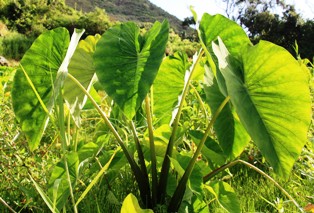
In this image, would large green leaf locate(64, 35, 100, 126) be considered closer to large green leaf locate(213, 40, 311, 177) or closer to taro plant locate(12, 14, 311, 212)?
taro plant locate(12, 14, 311, 212)

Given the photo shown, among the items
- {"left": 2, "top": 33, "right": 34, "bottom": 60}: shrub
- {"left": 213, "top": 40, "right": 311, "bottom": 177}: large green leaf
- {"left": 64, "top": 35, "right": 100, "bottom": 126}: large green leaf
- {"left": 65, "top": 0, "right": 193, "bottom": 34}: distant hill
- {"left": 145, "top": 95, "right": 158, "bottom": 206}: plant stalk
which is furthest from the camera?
{"left": 65, "top": 0, "right": 193, "bottom": 34}: distant hill

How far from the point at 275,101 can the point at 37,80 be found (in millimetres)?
594

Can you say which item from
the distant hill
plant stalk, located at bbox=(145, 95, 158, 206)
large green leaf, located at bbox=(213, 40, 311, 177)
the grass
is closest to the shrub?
the grass

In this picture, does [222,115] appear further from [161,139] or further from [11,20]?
[11,20]

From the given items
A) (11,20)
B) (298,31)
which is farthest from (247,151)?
(298,31)

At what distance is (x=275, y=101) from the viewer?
0.91m

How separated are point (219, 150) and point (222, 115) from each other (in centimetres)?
11

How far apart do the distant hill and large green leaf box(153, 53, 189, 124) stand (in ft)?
97.5

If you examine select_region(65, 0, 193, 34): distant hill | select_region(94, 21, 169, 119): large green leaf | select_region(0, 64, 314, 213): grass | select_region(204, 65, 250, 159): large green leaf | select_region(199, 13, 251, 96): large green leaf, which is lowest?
select_region(0, 64, 314, 213): grass

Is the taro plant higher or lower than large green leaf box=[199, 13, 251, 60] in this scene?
lower

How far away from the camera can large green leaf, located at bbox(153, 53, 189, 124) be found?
1.27m

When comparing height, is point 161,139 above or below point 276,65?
below

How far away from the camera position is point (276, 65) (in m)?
0.90

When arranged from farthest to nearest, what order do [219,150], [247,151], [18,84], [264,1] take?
1. [264,1]
2. [247,151]
3. [219,150]
4. [18,84]
